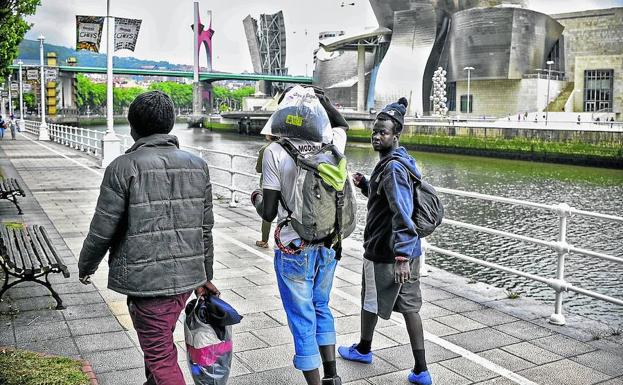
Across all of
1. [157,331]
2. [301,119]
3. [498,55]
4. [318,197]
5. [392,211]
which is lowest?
[157,331]

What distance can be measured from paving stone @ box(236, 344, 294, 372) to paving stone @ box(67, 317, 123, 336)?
45.6 inches

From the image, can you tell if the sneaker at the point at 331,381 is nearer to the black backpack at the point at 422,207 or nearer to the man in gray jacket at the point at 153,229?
the man in gray jacket at the point at 153,229

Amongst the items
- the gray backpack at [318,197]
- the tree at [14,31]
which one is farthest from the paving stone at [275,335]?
the tree at [14,31]

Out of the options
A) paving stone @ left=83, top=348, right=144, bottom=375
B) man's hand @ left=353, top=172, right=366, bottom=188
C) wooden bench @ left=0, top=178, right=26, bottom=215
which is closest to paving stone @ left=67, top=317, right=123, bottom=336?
paving stone @ left=83, top=348, right=144, bottom=375

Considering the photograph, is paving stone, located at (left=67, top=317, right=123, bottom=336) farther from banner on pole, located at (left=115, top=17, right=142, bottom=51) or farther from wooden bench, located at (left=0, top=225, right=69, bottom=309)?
banner on pole, located at (left=115, top=17, right=142, bottom=51)

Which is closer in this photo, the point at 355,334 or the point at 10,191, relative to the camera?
the point at 355,334

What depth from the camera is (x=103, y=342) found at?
5.01 metres

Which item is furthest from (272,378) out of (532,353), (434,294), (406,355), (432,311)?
(434,294)

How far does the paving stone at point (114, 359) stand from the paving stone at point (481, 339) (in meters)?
2.31

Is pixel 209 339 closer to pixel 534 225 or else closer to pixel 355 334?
pixel 355 334

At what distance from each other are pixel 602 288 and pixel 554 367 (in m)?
6.97

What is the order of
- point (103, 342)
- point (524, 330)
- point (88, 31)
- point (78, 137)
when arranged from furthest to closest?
point (78, 137) → point (88, 31) → point (524, 330) → point (103, 342)

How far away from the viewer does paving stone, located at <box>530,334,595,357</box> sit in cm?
501

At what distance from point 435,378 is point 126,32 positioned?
17058 mm
